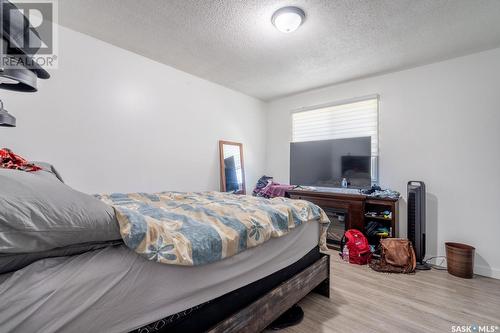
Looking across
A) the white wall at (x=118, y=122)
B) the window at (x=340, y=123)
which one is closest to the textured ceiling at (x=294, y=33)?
the white wall at (x=118, y=122)

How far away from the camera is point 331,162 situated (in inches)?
140

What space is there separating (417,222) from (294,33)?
2573mm

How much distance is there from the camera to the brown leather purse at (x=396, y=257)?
2.58 meters

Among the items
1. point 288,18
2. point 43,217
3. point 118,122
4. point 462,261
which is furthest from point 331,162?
point 43,217

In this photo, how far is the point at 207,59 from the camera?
117 inches

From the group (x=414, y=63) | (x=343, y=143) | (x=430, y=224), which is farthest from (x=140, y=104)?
(x=430, y=224)

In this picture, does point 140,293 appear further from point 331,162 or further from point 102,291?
point 331,162

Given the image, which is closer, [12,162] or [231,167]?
[12,162]

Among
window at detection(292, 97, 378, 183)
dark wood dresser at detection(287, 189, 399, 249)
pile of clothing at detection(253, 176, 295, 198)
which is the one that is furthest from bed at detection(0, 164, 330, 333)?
window at detection(292, 97, 378, 183)

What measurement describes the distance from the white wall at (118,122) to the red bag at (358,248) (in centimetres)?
213

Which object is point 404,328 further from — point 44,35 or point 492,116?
point 44,35

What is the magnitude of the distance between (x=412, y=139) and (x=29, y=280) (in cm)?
379

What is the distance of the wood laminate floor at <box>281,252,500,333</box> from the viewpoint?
166 centimetres

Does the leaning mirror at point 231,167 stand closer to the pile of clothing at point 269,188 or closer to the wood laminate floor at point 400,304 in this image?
the pile of clothing at point 269,188
